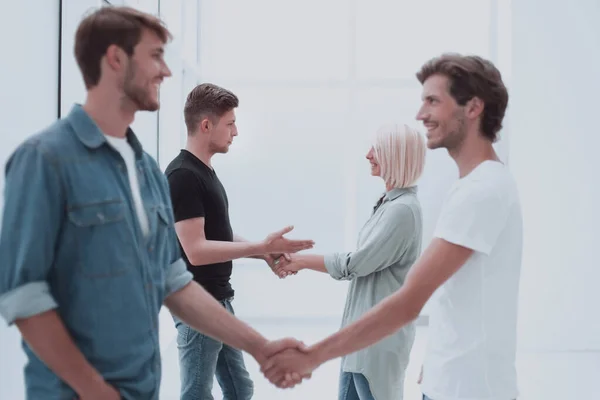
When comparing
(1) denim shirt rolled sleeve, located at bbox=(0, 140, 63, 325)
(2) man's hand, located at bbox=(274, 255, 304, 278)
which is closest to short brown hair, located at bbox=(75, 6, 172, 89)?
Answer: (1) denim shirt rolled sleeve, located at bbox=(0, 140, 63, 325)

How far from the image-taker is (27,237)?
110 centimetres

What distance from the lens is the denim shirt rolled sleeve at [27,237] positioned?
3.62 ft

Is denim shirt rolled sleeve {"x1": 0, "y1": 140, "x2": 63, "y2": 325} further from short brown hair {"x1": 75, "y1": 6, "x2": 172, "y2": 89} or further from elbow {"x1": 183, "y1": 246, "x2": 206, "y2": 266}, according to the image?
elbow {"x1": 183, "y1": 246, "x2": 206, "y2": 266}

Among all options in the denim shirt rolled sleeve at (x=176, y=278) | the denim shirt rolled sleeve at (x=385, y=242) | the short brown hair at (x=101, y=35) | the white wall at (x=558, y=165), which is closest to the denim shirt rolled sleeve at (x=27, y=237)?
the short brown hair at (x=101, y=35)

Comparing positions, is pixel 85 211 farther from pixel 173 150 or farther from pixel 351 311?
pixel 173 150

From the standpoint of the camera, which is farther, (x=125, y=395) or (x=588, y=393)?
(x=588, y=393)

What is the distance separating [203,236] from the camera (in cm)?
228

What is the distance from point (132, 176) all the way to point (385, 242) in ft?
3.57

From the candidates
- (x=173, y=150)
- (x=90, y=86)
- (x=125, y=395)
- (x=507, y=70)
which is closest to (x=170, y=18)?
(x=173, y=150)

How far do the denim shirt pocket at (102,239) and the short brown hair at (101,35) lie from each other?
0.28 m

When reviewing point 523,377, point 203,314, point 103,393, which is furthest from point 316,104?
point 103,393

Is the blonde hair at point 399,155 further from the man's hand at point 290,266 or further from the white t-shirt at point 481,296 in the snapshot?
the white t-shirt at point 481,296

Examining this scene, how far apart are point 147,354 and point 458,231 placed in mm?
749

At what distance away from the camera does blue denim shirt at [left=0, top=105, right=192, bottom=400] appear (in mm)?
1112
